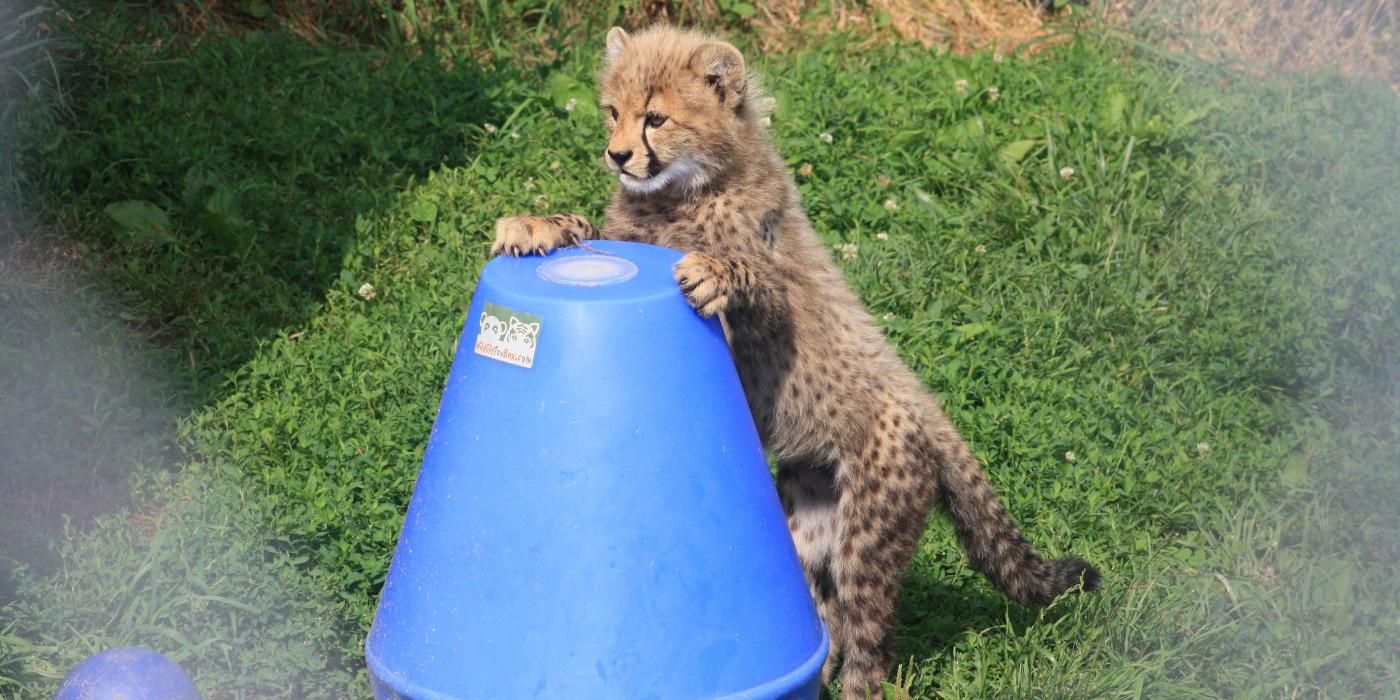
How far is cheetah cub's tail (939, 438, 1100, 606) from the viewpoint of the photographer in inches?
152

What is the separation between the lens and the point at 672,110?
12.2 feet

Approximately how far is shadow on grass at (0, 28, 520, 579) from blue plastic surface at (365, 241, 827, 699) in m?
1.68

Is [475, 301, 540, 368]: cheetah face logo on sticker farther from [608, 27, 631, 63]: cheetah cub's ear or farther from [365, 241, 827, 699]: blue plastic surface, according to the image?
[608, 27, 631, 63]: cheetah cub's ear

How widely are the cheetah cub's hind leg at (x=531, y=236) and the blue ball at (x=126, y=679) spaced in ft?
3.93

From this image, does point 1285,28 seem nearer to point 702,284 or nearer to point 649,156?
point 649,156

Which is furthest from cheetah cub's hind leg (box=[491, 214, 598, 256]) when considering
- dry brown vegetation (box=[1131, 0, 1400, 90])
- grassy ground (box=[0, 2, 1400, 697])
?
dry brown vegetation (box=[1131, 0, 1400, 90])

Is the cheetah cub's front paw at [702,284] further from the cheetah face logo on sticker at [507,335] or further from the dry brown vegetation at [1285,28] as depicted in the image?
the dry brown vegetation at [1285,28]

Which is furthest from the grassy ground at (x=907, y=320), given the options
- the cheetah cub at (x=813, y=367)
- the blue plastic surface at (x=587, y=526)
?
the blue plastic surface at (x=587, y=526)

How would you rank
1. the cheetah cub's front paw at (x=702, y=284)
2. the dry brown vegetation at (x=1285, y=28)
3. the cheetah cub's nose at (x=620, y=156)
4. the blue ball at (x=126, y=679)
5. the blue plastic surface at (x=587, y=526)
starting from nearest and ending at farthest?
the blue plastic surface at (x=587, y=526) < the cheetah cub's front paw at (x=702, y=284) < the blue ball at (x=126, y=679) < the cheetah cub's nose at (x=620, y=156) < the dry brown vegetation at (x=1285, y=28)

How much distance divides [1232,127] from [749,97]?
3120 millimetres

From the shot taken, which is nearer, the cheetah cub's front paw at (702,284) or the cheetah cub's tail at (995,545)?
the cheetah cub's front paw at (702,284)

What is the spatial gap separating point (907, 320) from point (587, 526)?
2795 millimetres

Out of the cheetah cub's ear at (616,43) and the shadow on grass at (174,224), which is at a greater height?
the cheetah cub's ear at (616,43)

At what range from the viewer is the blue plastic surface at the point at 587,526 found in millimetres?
2748
